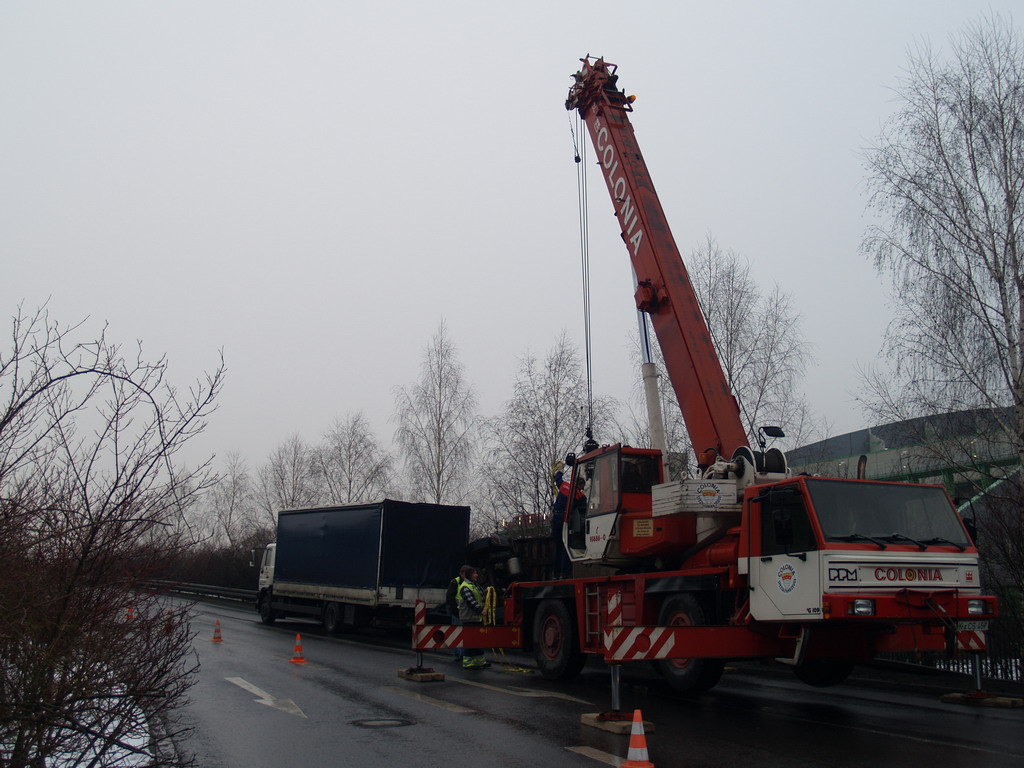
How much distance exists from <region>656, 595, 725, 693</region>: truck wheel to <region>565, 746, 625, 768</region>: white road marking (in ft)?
9.50

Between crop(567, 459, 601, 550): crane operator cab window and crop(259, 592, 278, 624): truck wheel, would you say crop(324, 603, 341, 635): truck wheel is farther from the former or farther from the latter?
crop(567, 459, 601, 550): crane operator cab window

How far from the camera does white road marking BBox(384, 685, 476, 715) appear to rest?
9.98 meters

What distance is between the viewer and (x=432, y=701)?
10672 mm

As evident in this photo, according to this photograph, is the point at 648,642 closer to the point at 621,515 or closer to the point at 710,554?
the point at 710,554

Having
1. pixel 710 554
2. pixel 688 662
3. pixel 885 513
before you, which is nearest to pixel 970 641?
pixel 885 513

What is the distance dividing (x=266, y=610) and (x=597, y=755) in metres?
20.1

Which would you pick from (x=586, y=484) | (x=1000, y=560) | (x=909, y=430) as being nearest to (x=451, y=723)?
(x=586, y=484)

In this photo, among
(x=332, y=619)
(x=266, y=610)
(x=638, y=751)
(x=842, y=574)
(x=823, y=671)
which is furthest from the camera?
(x=266, y=610)

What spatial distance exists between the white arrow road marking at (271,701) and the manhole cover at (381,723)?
79 centimetres

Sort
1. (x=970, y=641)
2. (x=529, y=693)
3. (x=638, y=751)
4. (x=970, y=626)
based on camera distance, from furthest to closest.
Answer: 1. (x=529, y=693)
2. (x=970, y=641)
3. (x=970, y=626)
4. (x=638, y=751)

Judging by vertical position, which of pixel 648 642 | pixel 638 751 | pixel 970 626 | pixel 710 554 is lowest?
pixel 638 751

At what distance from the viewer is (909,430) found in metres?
18.3

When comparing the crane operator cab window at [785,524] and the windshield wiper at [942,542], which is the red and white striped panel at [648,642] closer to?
the crane operator cab window at [785,524]

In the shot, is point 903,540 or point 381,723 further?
point 903,540
